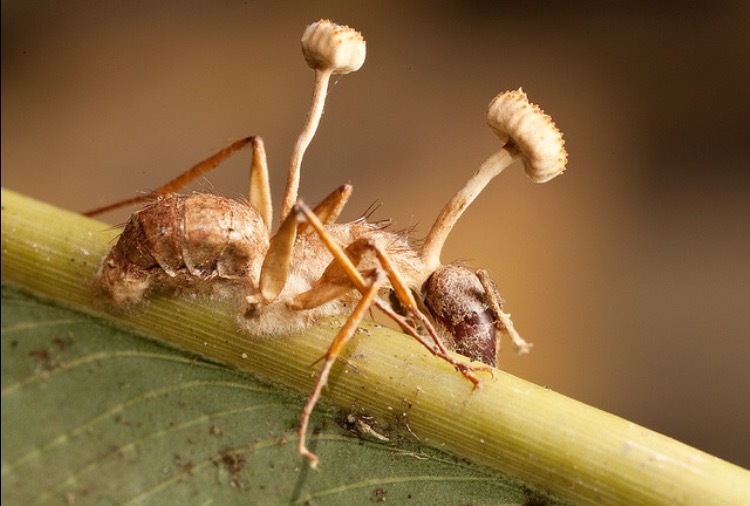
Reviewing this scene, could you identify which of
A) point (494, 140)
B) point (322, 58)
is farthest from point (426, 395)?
point (494, 140)

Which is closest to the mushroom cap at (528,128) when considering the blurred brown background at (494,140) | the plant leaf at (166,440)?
the plant leaf at (166,440)

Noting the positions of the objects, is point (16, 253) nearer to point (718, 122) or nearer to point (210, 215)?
point (210, 215)

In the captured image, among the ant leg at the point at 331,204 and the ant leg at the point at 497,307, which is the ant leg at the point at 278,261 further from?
the ant leg at the point at 497,307

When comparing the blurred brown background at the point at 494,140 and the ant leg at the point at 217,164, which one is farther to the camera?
the blurred brown background at the point at 494,140

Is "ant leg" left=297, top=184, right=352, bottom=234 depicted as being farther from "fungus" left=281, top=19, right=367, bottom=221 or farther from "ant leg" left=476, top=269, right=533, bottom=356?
"ant leg" left=476, top=269, right=533, bottom=356

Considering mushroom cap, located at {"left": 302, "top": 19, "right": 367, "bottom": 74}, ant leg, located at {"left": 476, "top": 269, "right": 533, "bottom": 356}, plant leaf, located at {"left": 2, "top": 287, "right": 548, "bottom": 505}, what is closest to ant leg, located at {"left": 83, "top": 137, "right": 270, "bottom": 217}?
mushroom cap, located at {"left": 302, "top": 19, "right": 367, "bottom": 74}

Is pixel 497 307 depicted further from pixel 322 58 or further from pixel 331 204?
pixel 322 58
